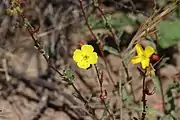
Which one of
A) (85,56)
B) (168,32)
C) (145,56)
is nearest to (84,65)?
(85,56)

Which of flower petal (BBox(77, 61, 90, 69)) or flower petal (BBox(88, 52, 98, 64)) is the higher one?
flower petal (BBox(88, 52, 98, 64))

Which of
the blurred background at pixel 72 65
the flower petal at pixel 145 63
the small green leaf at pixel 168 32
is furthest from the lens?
the blurred background at pixel 72 65

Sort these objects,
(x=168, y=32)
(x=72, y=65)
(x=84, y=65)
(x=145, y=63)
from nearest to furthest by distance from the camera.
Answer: (x=145, y=63) < (x=84, y=65) < (x=168, y=32) < (x=72, y=65)

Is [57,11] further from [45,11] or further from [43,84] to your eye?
[43,84]

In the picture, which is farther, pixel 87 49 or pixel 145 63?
pixel 87 49

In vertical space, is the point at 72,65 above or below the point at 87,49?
above

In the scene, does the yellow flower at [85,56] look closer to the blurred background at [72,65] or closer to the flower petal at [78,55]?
the flower petal at [78,55]

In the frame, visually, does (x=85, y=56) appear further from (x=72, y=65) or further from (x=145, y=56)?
(x=72, y=65)

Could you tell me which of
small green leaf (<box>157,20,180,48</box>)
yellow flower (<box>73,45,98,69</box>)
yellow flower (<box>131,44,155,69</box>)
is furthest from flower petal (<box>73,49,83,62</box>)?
small green leaf (<box>157,20,180,48</box>)

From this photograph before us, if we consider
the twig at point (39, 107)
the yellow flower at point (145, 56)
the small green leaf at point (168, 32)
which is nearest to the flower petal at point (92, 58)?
the yellow flower at point (145, 56)

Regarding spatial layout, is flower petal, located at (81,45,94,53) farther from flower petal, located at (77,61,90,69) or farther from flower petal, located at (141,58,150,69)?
flower petal, located at (141,58,150,69)
